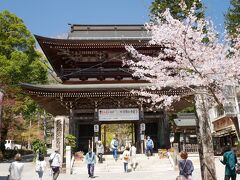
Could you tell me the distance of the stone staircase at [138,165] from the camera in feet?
69.3

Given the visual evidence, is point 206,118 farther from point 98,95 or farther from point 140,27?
point 140,27

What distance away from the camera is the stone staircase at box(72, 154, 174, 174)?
21109 millimetres

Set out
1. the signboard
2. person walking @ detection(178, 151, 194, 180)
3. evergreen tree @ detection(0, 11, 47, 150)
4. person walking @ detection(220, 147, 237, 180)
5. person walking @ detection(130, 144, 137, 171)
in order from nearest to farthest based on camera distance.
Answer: person walking @ detection(178, 151, 194, 180) → person walking @ detection(220, 147, 237, 180) → person walking @ detection(130, 144, 137, 171) → the signboard → evergreen tree @ detection(0, 11, 47, 150)

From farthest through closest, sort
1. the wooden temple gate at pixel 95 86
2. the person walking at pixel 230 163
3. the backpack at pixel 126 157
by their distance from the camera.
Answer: the wooden temple gate at pixel 95 86, the backpack at pixel 126 157, the person walking at pixel 230 163

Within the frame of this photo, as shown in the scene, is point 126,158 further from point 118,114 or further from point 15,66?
point 15,66

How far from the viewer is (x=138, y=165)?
21734mm

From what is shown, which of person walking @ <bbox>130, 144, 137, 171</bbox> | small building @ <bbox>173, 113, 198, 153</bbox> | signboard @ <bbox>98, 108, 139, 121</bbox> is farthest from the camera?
small building @ <bbox>173, 113, 198, 153</bbox>

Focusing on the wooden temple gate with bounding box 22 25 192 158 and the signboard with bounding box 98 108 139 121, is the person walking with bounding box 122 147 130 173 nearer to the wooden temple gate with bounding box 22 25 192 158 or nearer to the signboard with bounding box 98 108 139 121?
the wooden temple gate with bounding box 22 25 192 158

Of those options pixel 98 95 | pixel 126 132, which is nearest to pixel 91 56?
pixel 98 95

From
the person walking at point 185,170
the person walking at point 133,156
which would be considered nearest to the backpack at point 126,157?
the person walking at point 133,156

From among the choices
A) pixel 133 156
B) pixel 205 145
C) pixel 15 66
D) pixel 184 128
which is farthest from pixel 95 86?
pixel 184 128

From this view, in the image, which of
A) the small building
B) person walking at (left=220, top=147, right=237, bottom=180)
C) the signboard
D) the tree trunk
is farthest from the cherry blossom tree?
the small building

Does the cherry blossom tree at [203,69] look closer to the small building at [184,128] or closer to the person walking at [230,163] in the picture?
the person walking at [230,163]

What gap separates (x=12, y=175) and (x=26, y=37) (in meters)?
29.3
